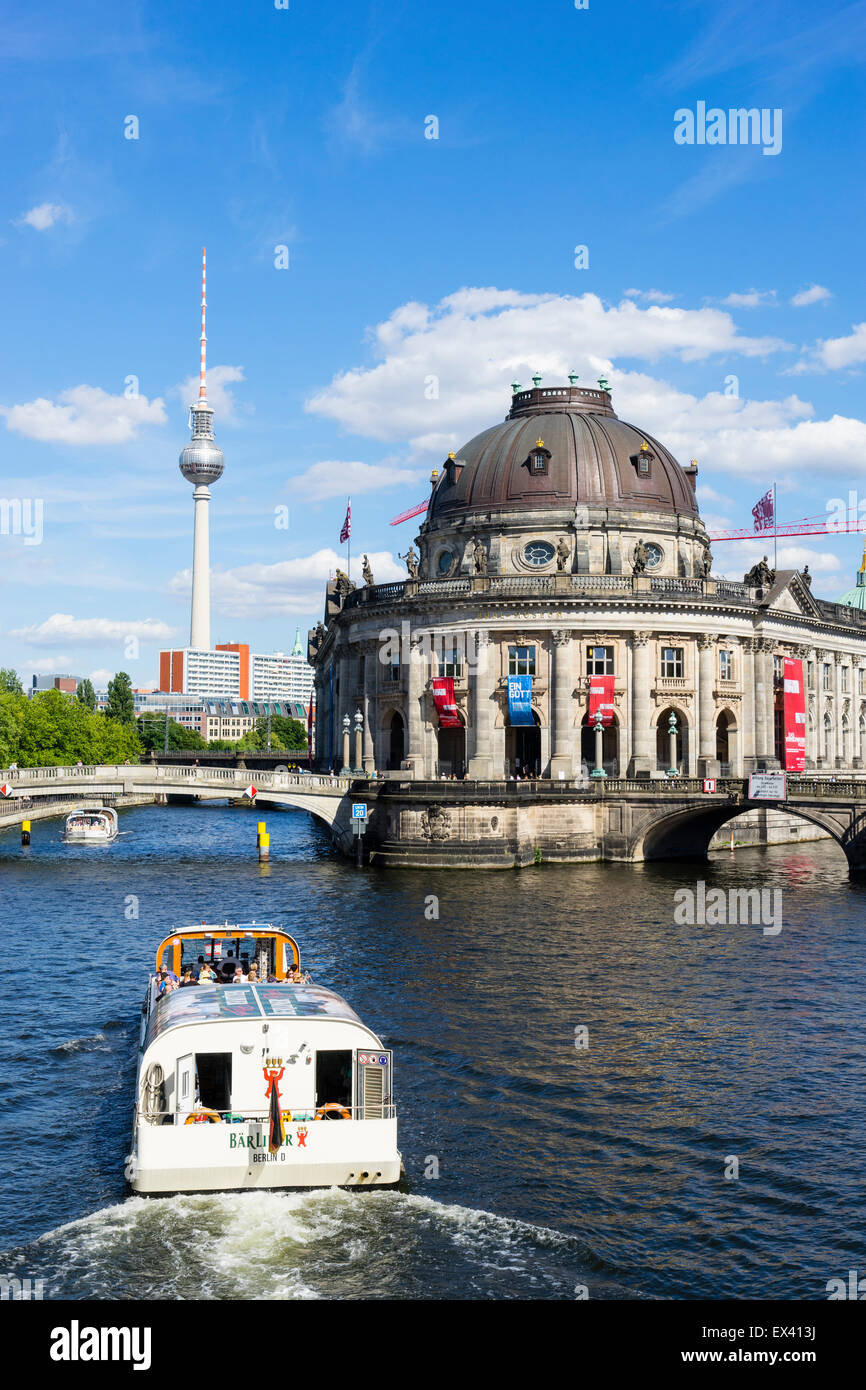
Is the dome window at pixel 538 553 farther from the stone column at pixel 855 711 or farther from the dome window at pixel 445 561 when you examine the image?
the stone column at pixel 855 711

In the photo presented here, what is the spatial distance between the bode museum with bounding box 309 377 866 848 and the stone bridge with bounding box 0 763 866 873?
3398 mm

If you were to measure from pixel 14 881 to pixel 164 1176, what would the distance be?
2221 inches

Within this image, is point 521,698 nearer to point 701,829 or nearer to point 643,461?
point 701,829

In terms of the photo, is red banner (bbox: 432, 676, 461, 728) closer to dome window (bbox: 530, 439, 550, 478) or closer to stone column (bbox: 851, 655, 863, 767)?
dome window (bbox: 530, 439, 550, 478)

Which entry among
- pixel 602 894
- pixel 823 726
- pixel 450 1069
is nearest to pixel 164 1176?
pixel 450 1069

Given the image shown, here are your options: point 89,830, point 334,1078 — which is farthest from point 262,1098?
point 89,830

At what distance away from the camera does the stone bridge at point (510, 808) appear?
272ft

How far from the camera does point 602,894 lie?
7306cm

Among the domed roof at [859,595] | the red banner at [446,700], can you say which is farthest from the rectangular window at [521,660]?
the domed roof at [859,595]

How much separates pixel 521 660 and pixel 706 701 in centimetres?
1547

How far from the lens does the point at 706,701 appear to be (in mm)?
102562

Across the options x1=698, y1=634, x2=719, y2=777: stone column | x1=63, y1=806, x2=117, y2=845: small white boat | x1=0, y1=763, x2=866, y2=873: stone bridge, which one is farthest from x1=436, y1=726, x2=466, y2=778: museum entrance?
x1=63, y1=806, x2=117, y2=845: small white boat

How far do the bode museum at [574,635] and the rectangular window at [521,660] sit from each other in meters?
0.11
